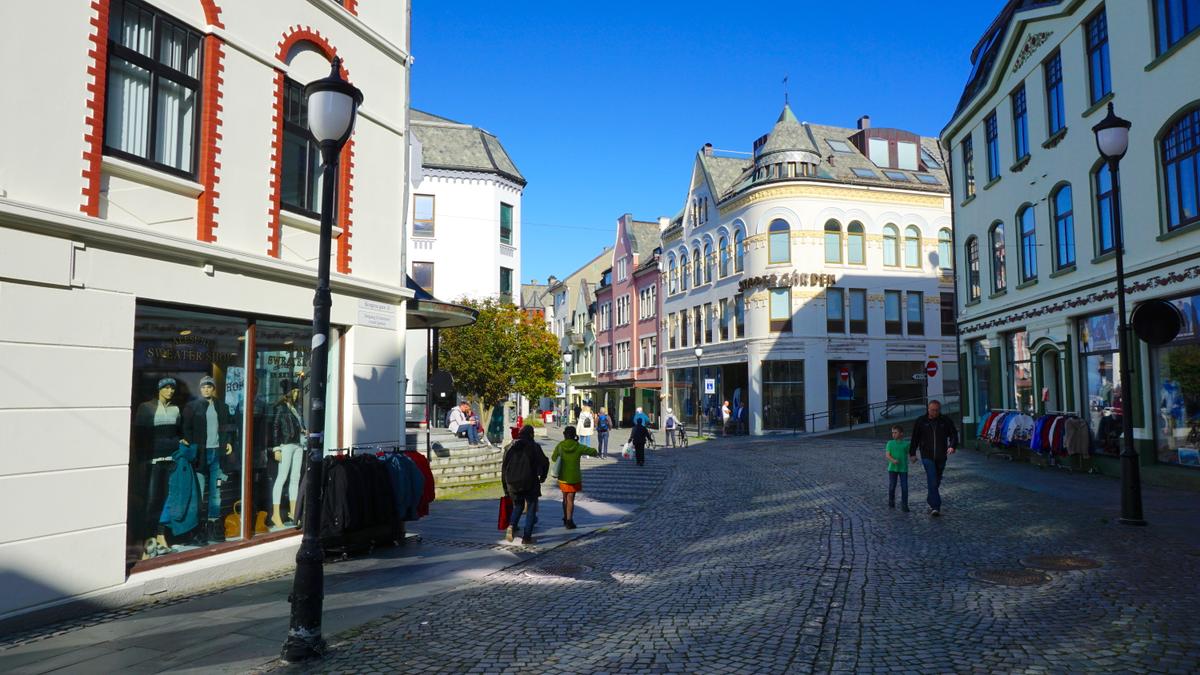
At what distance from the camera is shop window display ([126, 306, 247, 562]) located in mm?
8086

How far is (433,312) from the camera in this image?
47.2ft

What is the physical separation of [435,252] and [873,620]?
32.5 meters

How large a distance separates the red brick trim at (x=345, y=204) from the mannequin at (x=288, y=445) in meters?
1.81

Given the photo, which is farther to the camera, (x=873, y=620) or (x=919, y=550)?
(x=919, y=550)

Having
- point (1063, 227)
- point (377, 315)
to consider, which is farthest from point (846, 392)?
point (377, 315)

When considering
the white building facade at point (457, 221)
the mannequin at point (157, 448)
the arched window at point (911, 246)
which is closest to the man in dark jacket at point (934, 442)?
the mannequin at point (157, 448)

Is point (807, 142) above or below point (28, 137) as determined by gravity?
above

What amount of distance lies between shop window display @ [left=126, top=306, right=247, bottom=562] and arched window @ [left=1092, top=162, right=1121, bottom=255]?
57.9 feet

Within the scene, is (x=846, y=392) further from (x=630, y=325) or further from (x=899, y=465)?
(x=899, y=465)

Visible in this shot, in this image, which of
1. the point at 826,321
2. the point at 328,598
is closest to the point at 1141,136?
the point at 328,598

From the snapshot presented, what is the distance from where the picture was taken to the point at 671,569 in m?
9.19

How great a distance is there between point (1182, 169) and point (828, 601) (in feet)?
42.2

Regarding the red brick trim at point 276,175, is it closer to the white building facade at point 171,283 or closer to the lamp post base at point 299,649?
the white building facade at point 171,283

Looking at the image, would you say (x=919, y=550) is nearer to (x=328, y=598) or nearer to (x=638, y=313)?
(x=328, y=598)
